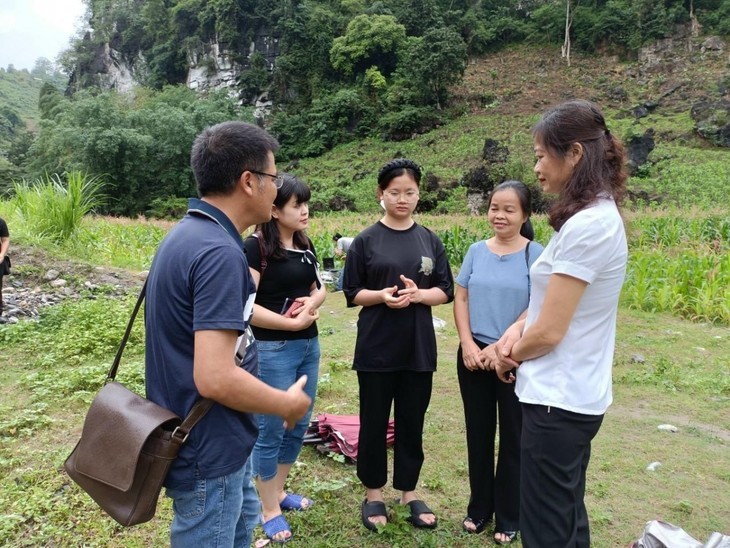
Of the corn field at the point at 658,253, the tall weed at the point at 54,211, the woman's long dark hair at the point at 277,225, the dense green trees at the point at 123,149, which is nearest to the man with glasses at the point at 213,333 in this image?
the woman's long dark hair at the point at 277,225

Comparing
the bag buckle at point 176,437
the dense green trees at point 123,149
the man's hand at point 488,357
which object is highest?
the dense green trees at point 123,149

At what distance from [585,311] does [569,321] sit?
2.6 inches

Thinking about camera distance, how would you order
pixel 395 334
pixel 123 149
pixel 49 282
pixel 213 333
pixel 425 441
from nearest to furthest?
pixel 213 333 → pixel 395 334 → pixel 425 441 → pixel 49 282 → pixel 123 149

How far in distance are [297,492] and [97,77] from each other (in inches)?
2432

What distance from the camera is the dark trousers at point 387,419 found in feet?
8.63

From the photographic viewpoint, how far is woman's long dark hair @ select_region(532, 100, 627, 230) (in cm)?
165

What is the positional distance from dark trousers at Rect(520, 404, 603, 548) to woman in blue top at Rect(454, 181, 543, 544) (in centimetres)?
69

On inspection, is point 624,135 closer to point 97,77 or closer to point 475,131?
point 475,131

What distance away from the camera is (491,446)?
255cm

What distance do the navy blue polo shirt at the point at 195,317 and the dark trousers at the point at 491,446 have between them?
4.37ft

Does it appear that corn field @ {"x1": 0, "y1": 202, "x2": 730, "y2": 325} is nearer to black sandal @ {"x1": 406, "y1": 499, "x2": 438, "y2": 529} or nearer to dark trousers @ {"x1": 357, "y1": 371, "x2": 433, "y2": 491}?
dark trousers @ {"x1": 357, "y1": 371, "x2": 433, "y2": 491}

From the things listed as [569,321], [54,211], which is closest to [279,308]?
[569,321]

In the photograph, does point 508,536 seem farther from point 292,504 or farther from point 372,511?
point 292,504

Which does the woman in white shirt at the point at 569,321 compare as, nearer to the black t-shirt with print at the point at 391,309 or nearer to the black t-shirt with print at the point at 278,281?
the black t-shirt with print at the point at 391,309
